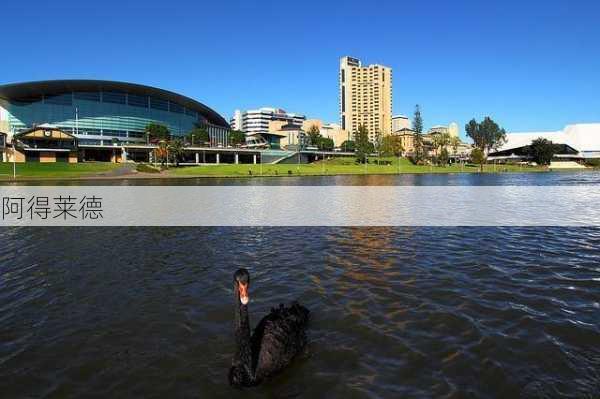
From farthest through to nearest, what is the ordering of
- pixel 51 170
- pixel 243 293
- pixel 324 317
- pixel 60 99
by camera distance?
pixel 60 99 < pixel 51 170 < pixel 324 317 < pixel 243 293

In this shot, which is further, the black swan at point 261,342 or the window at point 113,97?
the window at point 113,97

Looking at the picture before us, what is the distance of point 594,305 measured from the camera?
10.8 meters

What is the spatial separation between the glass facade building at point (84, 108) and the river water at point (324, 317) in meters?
153

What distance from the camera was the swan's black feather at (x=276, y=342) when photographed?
24.3ft

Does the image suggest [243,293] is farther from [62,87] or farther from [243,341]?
[62,87]

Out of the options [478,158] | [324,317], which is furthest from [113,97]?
[324,317]

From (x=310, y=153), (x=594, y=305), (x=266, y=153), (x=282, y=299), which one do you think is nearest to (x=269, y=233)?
(x=282, y=299)

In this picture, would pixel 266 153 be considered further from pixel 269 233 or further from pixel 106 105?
pixel 269 233

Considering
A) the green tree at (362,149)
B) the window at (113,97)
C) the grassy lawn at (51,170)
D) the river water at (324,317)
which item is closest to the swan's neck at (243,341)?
the river water at (324,317)

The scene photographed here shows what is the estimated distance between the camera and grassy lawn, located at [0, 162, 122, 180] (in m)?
93.7

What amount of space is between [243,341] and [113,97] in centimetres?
18885

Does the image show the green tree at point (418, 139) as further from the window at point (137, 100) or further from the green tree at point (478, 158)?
the window at point (137, 100)

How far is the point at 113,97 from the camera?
175m

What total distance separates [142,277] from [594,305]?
12.9 metres
